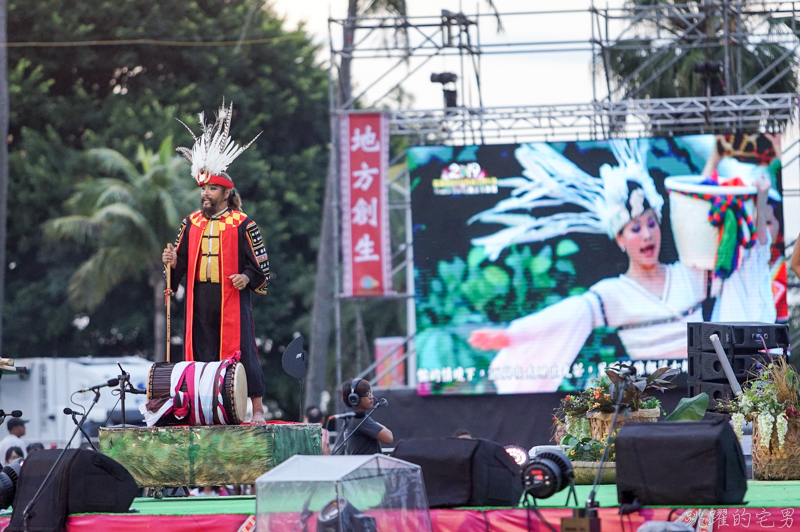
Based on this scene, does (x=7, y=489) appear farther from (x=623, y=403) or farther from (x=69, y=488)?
(x=623, y=403)

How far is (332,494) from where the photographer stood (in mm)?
4383

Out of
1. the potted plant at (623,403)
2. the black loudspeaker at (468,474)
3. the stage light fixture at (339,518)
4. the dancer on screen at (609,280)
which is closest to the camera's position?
the stage light fixture at (339,518)

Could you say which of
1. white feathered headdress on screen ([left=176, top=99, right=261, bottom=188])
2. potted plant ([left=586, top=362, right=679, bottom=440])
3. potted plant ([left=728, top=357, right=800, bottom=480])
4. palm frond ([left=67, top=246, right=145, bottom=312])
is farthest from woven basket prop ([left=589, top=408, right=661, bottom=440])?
palm frond ([left=67, top=246, right=145, bottom=312])

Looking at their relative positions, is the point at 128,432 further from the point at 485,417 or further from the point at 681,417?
the point at 485,417

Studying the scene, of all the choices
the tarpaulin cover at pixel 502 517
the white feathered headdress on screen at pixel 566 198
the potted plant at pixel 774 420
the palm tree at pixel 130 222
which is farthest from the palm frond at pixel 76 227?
the potted plant at pixel 774 420

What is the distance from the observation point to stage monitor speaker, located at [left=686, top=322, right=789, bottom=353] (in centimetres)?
734

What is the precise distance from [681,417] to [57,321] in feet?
64.1

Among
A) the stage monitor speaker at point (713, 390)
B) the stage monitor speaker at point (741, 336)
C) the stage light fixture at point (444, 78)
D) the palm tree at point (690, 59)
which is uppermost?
the palm tree at point (690, 59)

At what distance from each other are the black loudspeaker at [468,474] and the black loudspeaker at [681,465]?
1.67 ft

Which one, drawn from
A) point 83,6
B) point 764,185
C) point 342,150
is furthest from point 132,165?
point 764,185

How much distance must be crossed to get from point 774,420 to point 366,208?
25.9 feet

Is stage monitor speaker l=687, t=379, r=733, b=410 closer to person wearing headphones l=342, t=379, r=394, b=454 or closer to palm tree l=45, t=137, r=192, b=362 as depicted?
person wearing headphones l=342, t=379, r=394, b=454

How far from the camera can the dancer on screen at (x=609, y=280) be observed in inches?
519

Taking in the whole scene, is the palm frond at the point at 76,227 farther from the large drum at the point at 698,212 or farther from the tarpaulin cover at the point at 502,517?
the tarpaulin cover at the point at 502,517
